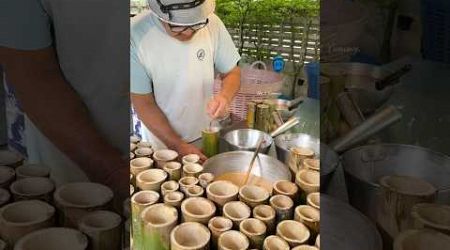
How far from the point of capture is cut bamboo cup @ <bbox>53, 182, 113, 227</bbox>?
712 mm

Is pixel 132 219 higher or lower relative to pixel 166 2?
lower

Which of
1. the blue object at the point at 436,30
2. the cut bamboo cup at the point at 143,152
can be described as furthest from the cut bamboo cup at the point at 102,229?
the blue object at the point at 436,30

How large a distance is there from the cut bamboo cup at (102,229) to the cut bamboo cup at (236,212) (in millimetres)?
191

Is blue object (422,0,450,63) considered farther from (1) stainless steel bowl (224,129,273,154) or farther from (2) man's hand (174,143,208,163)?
(2) man's hand (174,143,208,163)

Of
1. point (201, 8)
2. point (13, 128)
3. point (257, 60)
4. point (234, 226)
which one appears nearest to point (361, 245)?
point (234, 226)

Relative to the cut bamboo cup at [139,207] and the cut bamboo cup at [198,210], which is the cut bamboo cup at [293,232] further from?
the cut bamboo cup at [139,207]

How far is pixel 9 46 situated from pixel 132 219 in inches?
15.4

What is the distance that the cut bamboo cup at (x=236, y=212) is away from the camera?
0.67 metres

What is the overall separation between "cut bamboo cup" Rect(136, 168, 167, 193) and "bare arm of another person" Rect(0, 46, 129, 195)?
6 centimetres

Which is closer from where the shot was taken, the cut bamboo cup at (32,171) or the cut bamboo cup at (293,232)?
the cut bamboo cup at (293,232)

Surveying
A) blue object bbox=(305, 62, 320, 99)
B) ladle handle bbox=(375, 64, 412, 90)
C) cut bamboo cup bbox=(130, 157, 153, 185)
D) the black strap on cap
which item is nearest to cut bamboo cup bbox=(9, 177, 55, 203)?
cut bamboo cup bbox=(130, 157, 153, 185)

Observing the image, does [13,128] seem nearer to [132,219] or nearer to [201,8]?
[132,219]

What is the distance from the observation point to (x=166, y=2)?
0.66 metres

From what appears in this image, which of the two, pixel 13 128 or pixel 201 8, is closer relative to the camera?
pixel 201 8
